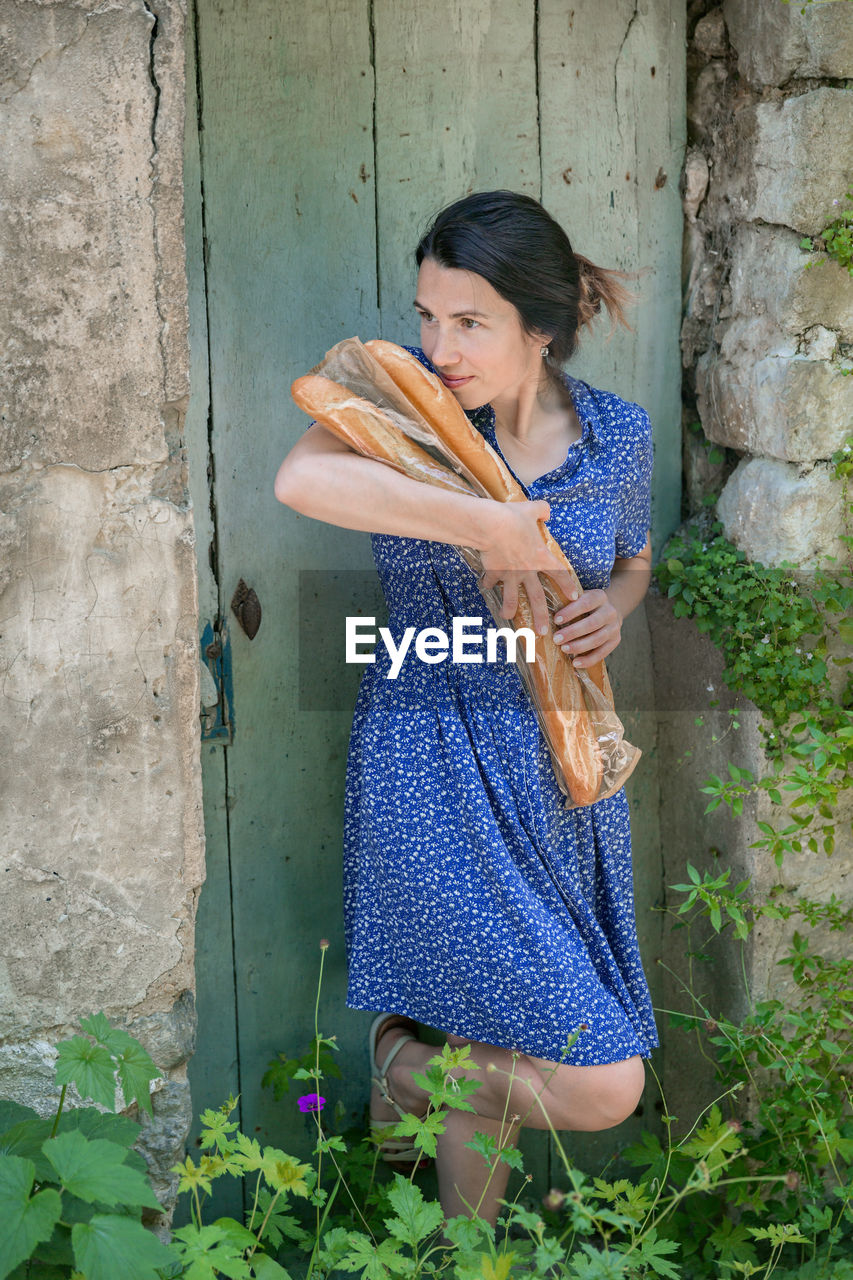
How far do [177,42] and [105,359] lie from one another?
1.63 feet

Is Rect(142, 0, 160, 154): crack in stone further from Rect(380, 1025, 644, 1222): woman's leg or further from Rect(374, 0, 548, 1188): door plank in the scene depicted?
Rect(380, 1025, 644, 1222): woman's leg

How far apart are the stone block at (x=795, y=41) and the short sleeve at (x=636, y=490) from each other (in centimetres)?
72

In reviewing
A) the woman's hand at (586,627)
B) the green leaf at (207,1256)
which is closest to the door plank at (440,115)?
the woman's hand at (586,627)

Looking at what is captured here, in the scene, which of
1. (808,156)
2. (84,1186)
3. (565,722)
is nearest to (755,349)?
(808,156)

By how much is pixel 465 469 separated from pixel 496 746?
503 mm

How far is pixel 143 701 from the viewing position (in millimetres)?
1969

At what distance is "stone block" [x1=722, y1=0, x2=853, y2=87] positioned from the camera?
7.55 feet

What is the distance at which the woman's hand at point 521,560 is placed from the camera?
6.61 ft

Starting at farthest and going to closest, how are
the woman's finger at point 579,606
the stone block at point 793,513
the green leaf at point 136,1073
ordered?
1. the stone block at point 793,513
2. the woman's finger at point 579,606
3. the green leaf at point 136,1073

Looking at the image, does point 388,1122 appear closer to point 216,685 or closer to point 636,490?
point 216,685

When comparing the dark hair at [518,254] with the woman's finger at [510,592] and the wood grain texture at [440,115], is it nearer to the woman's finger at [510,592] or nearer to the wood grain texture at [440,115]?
the wood grain texture at [440,115]

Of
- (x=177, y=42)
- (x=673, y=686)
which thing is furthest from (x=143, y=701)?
(x=673, y=686)

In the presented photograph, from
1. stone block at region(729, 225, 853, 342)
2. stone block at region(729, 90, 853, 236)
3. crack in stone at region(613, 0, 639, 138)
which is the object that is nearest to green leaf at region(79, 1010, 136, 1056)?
stone block at region(729, 225, 853, 342)

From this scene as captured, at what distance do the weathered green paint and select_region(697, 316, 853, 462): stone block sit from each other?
27cm
